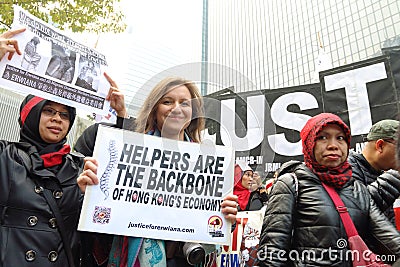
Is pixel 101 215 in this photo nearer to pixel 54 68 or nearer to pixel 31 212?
pixel 31 212

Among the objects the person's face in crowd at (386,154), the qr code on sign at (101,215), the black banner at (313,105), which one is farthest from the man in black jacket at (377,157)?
the qr code on sign at (101,215)

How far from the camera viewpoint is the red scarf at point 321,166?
199 cm

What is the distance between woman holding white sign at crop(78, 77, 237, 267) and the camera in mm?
1607

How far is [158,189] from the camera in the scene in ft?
5.59

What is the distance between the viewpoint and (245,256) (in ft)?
10.4

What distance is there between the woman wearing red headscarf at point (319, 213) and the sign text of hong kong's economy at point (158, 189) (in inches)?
14.1

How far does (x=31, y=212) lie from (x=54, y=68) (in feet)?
2.80

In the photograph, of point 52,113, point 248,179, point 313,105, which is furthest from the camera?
point 313,105

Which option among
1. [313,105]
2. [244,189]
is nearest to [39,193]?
[244,189]

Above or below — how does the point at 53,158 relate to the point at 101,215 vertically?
above

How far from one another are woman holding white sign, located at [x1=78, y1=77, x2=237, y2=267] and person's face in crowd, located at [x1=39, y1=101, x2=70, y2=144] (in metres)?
0.40

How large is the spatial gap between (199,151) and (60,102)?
2.80 feet

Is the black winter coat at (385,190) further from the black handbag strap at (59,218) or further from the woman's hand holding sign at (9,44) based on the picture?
the woman's hand holding sign at (9,44)

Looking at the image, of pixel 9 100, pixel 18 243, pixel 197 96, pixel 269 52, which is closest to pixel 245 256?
pixel 197 96
